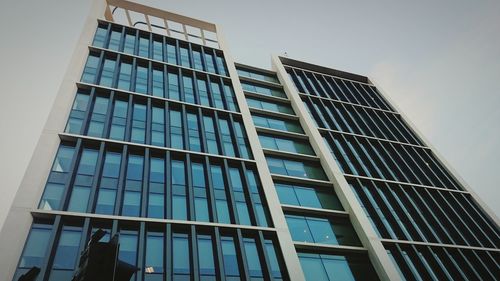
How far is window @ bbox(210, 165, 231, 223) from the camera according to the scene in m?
24.2

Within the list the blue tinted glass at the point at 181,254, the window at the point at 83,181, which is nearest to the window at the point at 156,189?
the blue tinted glass at the point at 181,254

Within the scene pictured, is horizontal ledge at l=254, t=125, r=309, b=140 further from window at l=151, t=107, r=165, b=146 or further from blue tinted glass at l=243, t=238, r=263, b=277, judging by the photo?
blue tinted glass at l=243, t=238, r=263, b=277

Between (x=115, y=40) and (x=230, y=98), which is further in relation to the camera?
(x=115, y=40)

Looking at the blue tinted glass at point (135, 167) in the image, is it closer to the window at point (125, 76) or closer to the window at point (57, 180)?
the window at point (57, 180)

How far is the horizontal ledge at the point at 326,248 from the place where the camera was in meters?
25.0

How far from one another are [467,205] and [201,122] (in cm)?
2873

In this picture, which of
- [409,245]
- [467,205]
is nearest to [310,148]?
[409,245]

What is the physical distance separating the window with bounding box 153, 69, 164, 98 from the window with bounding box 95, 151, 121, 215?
909 cm

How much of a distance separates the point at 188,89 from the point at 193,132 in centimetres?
682

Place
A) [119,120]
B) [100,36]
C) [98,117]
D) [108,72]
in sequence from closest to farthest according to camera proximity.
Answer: [98,117] → [119,120] → [108,72] → [100,36]

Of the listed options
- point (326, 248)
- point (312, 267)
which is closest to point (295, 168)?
point (326, 248)

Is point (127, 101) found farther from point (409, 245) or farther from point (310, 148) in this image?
point (409, 245)

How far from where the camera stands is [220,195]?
25703 millimetres

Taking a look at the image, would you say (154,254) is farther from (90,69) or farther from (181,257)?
(90,69)
